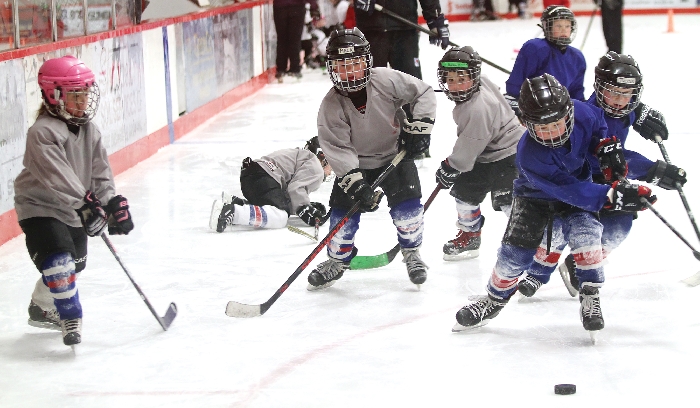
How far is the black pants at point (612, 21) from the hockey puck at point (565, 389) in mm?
5537

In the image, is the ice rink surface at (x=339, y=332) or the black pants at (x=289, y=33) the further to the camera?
the black pants at (x=289, y=33)

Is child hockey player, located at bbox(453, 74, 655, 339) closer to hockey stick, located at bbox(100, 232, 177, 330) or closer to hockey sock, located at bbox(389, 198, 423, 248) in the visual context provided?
hockey sock, located at bbox(389, 198, 423, 248)

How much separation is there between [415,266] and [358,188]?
45cm

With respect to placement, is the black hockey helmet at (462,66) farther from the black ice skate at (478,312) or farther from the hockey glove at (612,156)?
the black ice skate at (478,312)

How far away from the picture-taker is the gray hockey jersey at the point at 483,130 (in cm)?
353

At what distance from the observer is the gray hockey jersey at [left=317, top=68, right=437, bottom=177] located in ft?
11.2

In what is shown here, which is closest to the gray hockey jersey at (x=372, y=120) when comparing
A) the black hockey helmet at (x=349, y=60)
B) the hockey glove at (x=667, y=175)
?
the black hockey helmet at (x=349, y=60)

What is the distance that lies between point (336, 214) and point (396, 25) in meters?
2.42

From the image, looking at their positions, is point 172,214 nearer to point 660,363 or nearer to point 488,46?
point 660,363

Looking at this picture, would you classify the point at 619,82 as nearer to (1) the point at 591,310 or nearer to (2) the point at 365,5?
(1) the point at 591,310

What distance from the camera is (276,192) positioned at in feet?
15.0

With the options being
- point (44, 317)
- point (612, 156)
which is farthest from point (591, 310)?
point (44, 317)

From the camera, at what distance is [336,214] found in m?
3.58

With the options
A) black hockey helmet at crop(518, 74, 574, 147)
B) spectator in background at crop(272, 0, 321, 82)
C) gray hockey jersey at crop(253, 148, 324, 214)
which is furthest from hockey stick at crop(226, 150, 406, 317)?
spectator in background at crop(272, 0, 321, 82)
